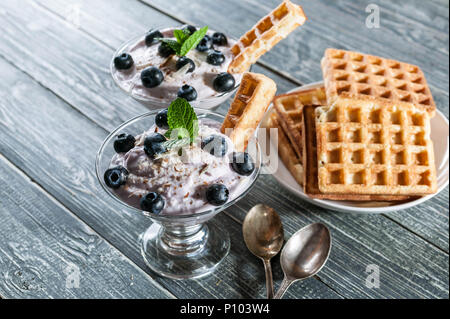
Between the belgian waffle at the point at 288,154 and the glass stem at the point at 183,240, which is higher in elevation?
the belgian waffle at the point at 288,154

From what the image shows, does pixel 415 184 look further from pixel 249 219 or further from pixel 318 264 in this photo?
pixel 249 219

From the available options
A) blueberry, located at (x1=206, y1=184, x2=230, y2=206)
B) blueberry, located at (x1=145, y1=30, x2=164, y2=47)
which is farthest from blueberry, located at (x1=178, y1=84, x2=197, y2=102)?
blueberry, located at (x1=206, y1=184, x2=230, y2=206)

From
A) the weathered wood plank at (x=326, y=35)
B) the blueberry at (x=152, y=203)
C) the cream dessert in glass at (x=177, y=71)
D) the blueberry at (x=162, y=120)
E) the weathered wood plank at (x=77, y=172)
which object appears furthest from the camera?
the weathered wood plank at (x=326, y=35)

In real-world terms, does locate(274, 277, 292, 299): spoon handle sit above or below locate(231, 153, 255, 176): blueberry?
below

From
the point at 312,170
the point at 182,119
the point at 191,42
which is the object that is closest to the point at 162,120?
the point at 182,119

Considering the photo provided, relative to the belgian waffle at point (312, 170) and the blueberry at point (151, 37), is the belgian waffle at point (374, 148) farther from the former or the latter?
the blueberry at point (151, 37)

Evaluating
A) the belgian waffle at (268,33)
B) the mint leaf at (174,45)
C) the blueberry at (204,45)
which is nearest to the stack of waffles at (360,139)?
the belgian waffle at (268,33)

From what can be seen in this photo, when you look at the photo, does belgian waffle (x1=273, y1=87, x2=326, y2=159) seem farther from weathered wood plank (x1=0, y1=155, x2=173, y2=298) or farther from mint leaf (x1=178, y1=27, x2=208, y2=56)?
weathered wood plank (x1=0, y1=155, x2=173, y2=298)
